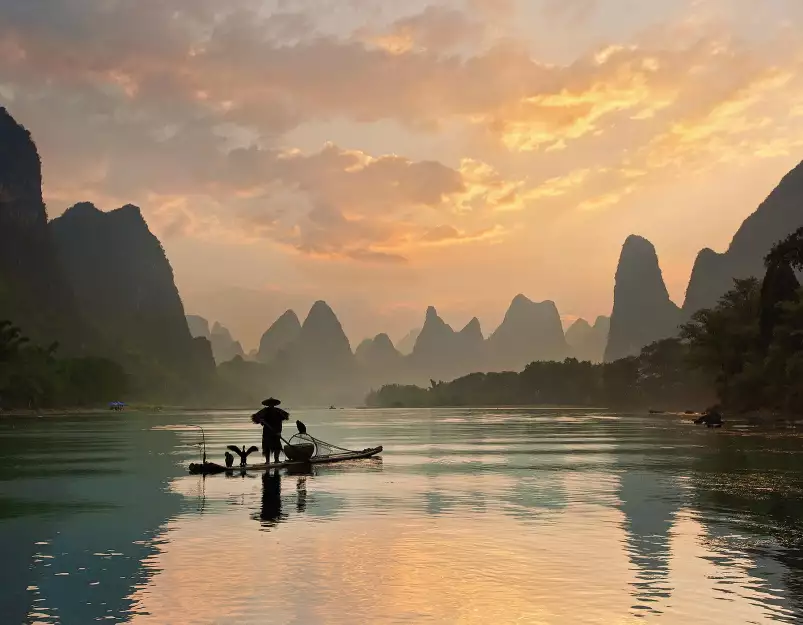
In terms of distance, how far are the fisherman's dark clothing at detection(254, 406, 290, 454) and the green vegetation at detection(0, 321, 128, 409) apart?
10195 centimetres

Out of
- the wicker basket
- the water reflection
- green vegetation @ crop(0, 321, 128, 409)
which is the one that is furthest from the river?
green vegetation @ crop(0, 321, 128, 409)

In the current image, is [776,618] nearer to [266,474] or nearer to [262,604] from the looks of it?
[262,604]

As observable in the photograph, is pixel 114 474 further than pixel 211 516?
Yes

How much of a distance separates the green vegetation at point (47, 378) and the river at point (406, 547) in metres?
105

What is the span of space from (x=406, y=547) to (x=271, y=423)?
2001 centimetres

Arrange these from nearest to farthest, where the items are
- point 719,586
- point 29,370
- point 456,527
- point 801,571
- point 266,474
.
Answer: point 719,586 < point 801,571 < point 456,527 < point 266,474 < point 29,370

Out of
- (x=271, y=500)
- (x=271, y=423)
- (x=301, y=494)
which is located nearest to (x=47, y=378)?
(x=271, y=423)

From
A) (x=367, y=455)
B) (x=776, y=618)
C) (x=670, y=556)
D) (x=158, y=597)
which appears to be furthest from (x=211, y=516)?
A: (x=367, y=455)

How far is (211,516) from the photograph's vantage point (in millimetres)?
23234

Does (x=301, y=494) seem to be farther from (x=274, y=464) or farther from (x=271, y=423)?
(x=274, y=464)

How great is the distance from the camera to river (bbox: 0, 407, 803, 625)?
518 inches

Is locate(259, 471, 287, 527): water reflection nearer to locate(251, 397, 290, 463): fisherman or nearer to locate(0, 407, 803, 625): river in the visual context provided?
locate(0, 407, 803, 625): river

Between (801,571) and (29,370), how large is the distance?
14142 cm

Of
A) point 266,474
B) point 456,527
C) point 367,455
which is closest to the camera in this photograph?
point 456,527
